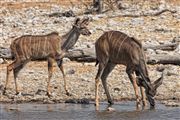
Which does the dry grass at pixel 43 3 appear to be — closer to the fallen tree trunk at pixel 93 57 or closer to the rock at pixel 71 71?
the fallen tree trunk at pixel 93 57

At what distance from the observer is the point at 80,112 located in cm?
1122

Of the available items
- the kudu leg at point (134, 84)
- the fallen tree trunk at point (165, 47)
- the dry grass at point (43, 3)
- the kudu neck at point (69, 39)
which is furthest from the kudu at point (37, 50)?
the dry grass at point (43, 3)

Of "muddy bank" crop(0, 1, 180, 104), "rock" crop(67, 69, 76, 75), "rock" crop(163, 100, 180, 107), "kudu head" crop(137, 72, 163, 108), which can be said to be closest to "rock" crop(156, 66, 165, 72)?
"muddy bank" crop(0, 1, 180, 104)

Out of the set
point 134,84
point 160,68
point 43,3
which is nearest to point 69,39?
point 160,68

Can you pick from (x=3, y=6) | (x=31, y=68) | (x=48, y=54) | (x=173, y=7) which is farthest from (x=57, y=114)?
(x=3, y=6)

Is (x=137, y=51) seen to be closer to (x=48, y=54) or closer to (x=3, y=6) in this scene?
(x=48, y=54)

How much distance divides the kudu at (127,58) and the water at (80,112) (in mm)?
325

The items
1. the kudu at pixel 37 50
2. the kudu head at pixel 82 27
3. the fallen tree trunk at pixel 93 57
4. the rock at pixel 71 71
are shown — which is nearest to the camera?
the kudu at pixel 37 50

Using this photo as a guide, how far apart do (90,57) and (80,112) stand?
4.67 m

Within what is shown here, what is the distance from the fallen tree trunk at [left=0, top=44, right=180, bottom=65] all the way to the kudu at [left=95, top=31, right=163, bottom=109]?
3.37m

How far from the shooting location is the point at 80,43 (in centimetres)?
1780

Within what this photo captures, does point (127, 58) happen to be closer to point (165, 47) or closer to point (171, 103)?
point (171, 103)

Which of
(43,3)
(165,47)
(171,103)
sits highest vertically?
(43,3)

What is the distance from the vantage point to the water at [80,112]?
10.7 metres
